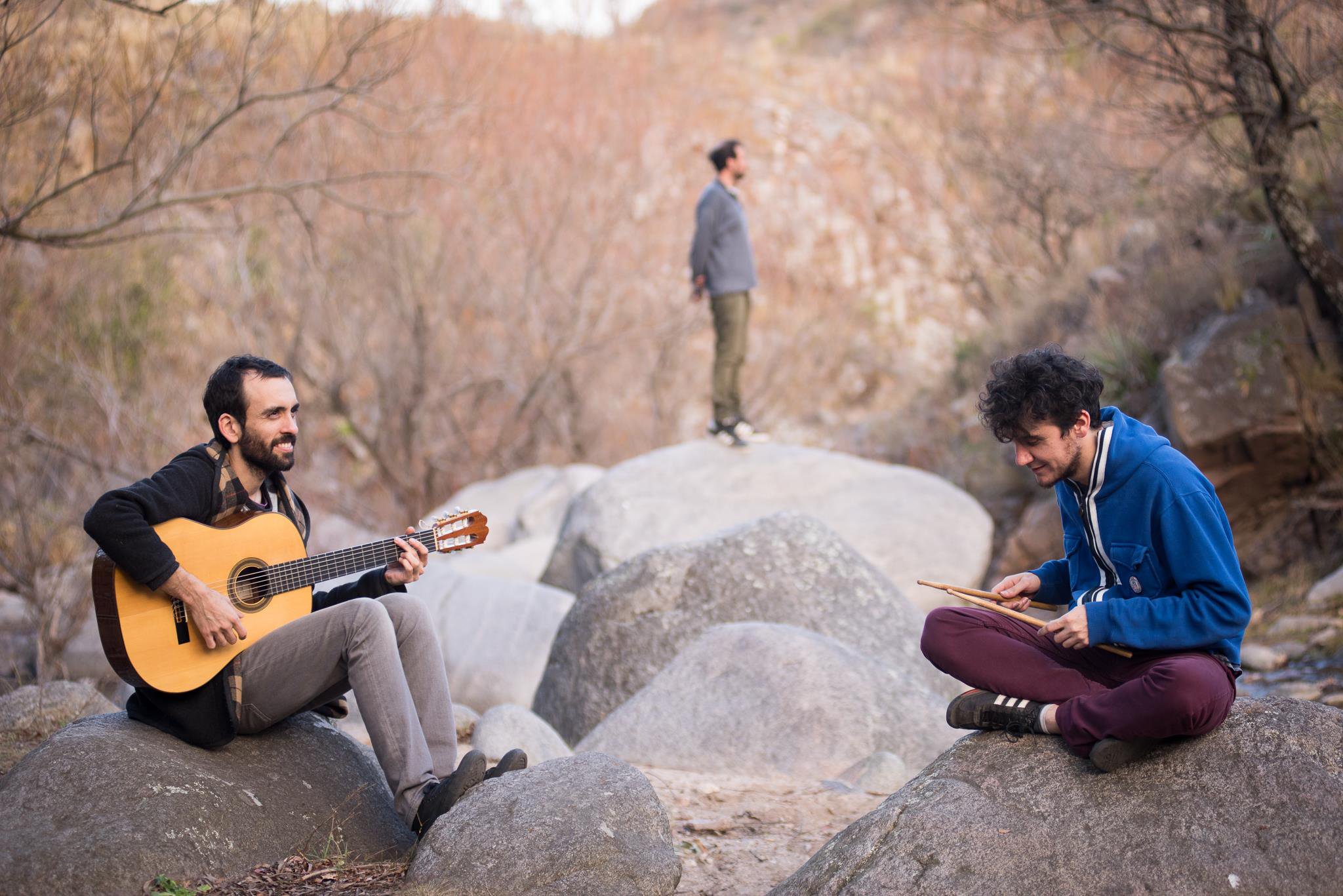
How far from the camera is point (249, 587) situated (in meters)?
3.72

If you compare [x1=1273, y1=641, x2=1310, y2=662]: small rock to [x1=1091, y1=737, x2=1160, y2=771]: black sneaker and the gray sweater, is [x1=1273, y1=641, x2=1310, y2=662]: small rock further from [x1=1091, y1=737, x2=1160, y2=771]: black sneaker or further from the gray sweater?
[x1=1091, y1=737, x2=1160, y2=771]: black sneaker

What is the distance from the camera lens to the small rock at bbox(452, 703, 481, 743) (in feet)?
17.8

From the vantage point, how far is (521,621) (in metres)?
8.18

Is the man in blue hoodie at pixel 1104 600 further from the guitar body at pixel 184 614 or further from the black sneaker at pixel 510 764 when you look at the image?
the guitar body at pixel 184 614

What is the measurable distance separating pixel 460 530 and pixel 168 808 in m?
1.17

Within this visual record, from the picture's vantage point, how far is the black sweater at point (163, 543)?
3.37 meters

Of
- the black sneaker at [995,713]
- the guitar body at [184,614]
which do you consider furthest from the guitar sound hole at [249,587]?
the black sneaker at [995,713]

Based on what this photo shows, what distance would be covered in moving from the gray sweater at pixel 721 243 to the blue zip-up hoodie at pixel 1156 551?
19.9ft

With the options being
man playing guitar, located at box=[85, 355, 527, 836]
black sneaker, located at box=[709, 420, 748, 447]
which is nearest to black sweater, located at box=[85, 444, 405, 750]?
man playing guitar, located at box=[85, 355, 527, 836]

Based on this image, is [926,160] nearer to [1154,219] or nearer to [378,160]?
[1154,219]

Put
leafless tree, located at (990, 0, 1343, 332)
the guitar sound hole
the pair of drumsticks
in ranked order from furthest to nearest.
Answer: leafless tree, located at (990, 0, 1343, 332) → the guitar sound hole → the pair of drumsticks

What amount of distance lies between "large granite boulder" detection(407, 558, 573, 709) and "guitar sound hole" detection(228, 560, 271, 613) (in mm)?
4074

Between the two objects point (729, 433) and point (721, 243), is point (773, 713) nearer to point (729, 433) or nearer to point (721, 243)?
point (721, 243)

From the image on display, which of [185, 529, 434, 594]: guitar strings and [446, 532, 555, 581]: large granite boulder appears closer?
[185, 529, 434, 594]: guitar strings
